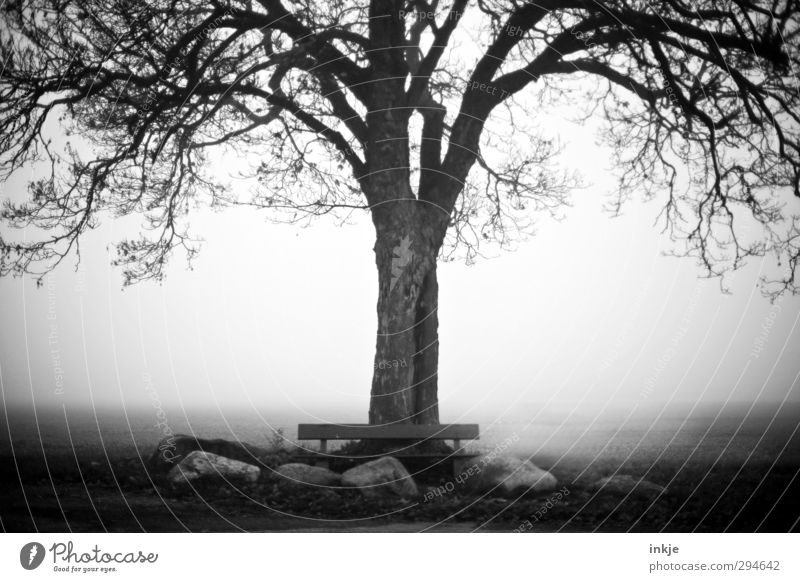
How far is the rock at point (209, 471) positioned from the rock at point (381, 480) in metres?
1.01

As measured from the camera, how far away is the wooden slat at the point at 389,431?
891cm

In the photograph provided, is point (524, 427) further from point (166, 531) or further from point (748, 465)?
point (166, 531)

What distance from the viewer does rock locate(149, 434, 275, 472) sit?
8787 mm

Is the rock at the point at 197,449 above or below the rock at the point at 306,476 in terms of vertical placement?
above

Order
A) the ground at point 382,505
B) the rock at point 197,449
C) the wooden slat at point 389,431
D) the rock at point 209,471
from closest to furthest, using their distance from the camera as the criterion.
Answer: the ground at point 382,505
the rock at point 209,471
the rock at point 197,449
the wooden slat at point 389,431

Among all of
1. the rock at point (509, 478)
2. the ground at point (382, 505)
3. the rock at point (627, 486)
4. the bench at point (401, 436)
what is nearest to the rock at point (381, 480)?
the ground at point (382, 505)

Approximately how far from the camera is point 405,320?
31.5ft

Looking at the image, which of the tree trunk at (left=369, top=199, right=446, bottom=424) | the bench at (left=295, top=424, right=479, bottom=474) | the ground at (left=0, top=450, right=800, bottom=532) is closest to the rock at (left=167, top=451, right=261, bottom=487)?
the ground at (left=0, top=450, right=800, bottom=532)

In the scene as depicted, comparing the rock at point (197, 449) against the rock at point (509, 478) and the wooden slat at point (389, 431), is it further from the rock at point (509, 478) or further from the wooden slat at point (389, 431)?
the rock at point (509, 478)

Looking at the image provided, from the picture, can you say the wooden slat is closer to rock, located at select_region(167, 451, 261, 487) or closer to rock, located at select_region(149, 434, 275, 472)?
rock, located at select_region(149, 434, 275, 472)

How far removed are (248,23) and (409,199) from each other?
271cm

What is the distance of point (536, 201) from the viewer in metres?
9.65
